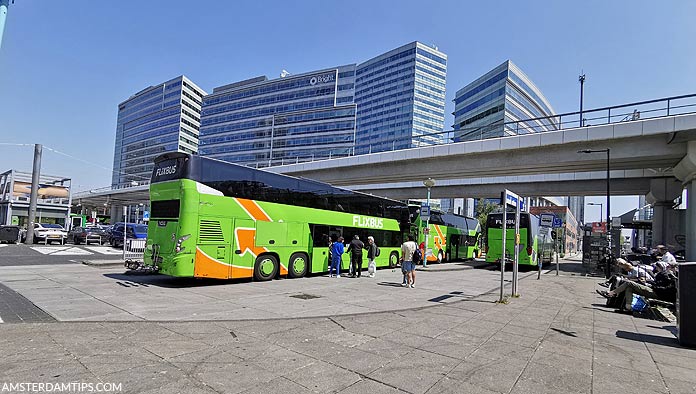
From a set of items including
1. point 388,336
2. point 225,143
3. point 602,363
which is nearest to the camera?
point 602,363

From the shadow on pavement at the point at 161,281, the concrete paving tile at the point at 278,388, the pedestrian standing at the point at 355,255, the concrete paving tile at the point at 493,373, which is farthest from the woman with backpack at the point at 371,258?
the concrete paving tile at the point at 278,388

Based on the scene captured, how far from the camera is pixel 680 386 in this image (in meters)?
4.67

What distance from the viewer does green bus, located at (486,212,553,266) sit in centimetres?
2333

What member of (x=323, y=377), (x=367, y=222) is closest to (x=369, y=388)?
(x=323, y=377)

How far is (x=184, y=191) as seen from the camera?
11117 mm

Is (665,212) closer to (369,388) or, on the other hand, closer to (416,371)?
(416,371)

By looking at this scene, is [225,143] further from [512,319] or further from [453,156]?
[512,319]

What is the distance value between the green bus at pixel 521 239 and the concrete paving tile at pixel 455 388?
1918 centimetres

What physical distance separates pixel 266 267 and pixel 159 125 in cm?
14587

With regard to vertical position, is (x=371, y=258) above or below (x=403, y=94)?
below

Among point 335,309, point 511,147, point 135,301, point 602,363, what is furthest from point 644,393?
point 511,147

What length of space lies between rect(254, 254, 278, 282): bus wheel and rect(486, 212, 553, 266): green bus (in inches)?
545

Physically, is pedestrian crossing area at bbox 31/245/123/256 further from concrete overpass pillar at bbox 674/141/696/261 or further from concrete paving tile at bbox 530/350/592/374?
concrete overpass pillar at bbox 674/141/696/261

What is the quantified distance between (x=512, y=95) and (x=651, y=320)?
312ft
